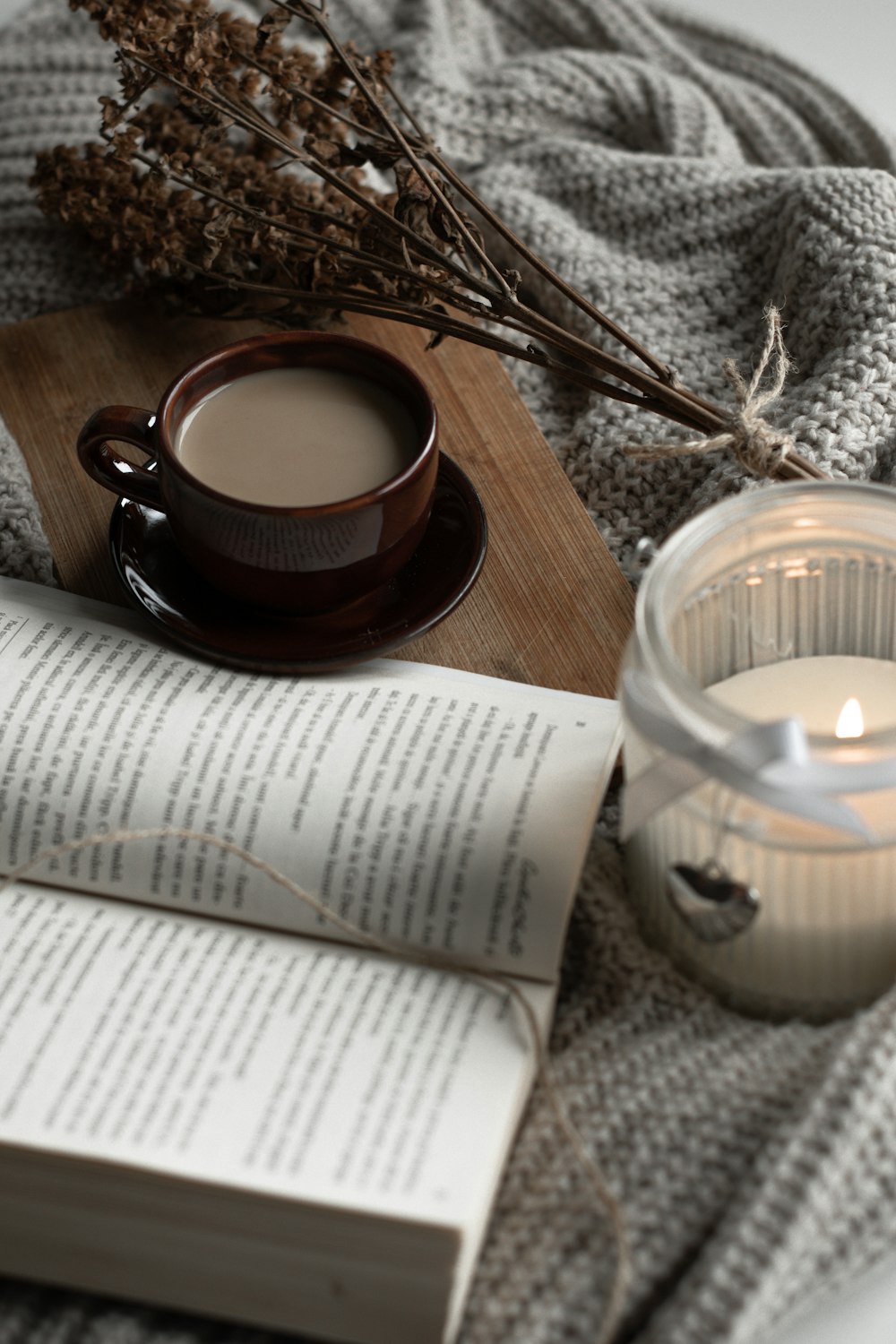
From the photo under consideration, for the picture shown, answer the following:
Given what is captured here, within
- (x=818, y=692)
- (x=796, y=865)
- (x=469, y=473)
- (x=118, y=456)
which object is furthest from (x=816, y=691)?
(x=118, y=456)

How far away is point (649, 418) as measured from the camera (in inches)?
37.8

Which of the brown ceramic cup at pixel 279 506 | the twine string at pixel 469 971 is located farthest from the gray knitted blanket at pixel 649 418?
the brown ceramic cup at pixel 279 506

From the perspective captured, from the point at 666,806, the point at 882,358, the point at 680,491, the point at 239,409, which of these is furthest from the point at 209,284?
the point at 666,806

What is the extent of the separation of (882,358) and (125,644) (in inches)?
20.3

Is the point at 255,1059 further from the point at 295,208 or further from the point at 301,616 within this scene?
the point at 295,208

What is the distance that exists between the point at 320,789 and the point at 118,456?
0.84 ft

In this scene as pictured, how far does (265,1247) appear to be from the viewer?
60 centimetres

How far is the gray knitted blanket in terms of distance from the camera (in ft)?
2.02

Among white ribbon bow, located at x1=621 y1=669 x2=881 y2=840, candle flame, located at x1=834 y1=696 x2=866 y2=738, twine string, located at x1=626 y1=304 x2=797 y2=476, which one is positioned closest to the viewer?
white ribbon bow, located at x1=621 y1=669 x2=881 y2=840

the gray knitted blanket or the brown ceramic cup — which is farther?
the brown ceramic cup

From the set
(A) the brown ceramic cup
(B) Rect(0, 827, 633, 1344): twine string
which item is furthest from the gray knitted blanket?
(A) the brown ceramic cup

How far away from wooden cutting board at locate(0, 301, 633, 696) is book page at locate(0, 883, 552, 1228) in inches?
9.0

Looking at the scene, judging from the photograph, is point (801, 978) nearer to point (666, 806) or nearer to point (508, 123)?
point (666, 806)

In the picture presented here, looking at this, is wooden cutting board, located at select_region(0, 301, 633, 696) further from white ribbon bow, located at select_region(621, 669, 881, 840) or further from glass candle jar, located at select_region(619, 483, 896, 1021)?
white ribbon bow, located at select_region(621, 669, 881, 840)
